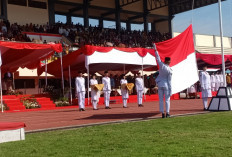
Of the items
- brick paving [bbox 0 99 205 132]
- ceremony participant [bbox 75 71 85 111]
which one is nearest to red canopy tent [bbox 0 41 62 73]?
ceremony participant [bbox 75 71 85 111]

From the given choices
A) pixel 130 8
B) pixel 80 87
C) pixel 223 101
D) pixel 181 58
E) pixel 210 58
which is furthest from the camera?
pixel 130 8

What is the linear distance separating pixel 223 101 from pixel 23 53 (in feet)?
43.1

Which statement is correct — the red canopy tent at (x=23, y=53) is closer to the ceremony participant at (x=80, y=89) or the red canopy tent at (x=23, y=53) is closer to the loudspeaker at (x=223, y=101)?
the ceremony participant at (x=80, y=89)

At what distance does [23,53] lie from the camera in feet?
71.4

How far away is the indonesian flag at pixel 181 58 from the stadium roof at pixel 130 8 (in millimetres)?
26124

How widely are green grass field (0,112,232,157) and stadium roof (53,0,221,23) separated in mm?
31694

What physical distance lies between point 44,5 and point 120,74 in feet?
37.7

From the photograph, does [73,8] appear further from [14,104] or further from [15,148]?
[15,148]

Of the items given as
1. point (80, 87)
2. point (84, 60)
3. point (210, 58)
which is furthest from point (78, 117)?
point (210, 58)

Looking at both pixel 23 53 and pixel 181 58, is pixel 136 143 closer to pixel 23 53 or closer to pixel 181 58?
pixel 181 58

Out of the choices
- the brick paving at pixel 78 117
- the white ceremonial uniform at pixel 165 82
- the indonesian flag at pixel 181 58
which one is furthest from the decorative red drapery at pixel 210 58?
the white ceremonial uniform at pixel 165 82

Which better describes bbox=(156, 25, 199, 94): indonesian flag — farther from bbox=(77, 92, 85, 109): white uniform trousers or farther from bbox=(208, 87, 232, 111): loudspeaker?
bbox=(77, 92, 85, 109): white uniform trousers

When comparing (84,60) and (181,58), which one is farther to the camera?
(84,60)

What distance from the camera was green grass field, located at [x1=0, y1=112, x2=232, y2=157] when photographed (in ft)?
17.2
